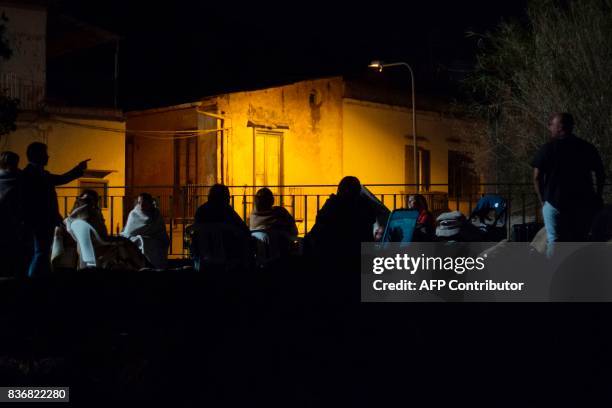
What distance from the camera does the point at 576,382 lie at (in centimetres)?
612

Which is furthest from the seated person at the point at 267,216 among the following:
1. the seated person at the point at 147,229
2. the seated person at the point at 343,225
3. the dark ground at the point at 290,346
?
the seated person at the point at 343,225

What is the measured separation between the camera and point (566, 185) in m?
8.02

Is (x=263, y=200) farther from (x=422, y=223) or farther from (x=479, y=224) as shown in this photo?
(x=479, y=224)

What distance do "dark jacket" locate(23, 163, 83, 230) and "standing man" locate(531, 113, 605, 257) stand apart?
4.07m

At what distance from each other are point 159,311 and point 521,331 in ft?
9.55

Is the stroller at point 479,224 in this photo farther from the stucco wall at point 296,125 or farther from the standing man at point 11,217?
the stucco wall at point 296,125

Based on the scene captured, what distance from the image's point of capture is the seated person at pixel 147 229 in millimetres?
13094

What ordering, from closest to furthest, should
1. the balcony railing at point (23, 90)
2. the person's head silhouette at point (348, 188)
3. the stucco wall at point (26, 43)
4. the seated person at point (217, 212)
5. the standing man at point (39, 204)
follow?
the person's head silhouette at point (348, 188), the standing man at point (39, 204), the seated person at point (217, 212), the balcony railing at point (23, 90), the stucco wall at point (26, 43)

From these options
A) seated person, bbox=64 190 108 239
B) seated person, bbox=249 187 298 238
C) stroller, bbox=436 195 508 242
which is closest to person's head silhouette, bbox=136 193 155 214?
seated person, bbox=64 190 108 239

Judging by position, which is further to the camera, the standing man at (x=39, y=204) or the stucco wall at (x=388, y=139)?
the stucco wall at (x=388, y=139)

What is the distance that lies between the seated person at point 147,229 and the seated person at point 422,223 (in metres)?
3.56

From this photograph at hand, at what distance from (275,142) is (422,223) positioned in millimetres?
12993

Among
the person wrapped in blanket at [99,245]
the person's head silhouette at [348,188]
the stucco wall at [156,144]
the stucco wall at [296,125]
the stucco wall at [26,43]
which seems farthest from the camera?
the stucco wall at [156,144]

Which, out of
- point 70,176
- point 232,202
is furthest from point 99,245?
point 232,202
